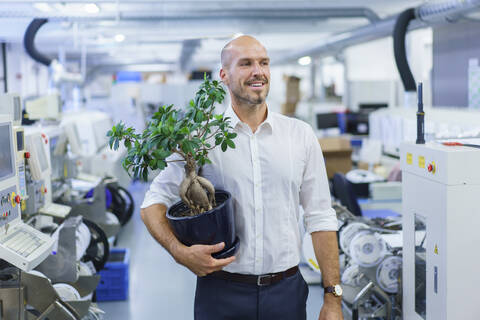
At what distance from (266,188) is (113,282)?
3209 millimetres

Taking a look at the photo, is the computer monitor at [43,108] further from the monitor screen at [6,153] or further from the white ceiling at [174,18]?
the monitor screen at [6,153]

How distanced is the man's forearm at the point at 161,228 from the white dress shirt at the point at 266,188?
31 mm

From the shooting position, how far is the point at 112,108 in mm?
11508

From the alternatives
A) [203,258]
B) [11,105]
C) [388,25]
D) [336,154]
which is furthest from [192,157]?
[336,154]

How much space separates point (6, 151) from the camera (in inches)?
122

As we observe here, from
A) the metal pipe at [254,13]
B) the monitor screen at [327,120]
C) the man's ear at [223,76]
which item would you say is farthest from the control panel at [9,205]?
the monitor screen at [327,120]

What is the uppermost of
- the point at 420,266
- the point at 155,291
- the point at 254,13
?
the point at 254,13

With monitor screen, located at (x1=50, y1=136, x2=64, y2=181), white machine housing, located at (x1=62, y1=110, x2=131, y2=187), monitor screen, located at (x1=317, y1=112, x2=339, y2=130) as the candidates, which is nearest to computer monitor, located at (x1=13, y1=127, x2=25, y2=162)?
monitor screen, located at (x1=50, y1=136, x2=64, y2=181)

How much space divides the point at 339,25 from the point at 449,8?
18.0 feet

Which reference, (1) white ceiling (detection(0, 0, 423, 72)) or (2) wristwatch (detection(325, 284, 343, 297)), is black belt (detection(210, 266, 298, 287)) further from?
(1) white ceiling (detection(0, 0, 423, 72))

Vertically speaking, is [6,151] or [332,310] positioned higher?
[6,151]

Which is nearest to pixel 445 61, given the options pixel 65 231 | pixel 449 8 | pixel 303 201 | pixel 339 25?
pixel 449 8

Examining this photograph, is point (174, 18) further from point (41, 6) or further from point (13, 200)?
point (13, 200)

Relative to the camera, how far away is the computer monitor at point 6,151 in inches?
118
